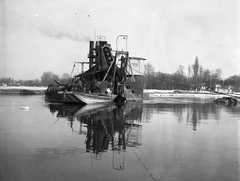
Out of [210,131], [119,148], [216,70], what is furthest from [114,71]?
[216,70]

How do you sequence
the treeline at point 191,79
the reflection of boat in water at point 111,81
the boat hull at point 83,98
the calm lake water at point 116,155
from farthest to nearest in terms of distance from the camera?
the treeline at point 191,79
the reflection of boat in water at point 111,81
the boat hull at point 83,98
the calm lake water at point 116,155

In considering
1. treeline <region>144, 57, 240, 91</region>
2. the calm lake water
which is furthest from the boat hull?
treeline <region>144, 57, 240, 91</region>

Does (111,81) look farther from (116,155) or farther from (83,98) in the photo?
(116,155)

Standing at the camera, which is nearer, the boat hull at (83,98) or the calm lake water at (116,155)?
the calm lake water at (116,155)

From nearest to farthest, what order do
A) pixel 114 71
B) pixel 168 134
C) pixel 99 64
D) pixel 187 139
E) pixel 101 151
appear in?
pixel 101 151, pixel 187 139, pixel 168 134, pixel 114 71, pixel 99 64

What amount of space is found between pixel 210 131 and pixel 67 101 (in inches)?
847

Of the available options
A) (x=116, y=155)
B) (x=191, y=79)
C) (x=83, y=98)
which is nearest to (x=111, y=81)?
(x=83, y=98)

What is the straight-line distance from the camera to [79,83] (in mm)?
39344

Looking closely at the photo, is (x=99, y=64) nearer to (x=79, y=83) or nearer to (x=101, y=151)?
(x=79, y=83)

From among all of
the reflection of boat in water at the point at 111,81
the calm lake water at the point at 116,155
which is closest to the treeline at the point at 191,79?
the reflection of boat in water at the point at 111,81

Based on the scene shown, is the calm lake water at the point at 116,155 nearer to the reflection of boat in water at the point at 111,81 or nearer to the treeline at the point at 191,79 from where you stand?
the reflection of boat in water at the point at 111,81

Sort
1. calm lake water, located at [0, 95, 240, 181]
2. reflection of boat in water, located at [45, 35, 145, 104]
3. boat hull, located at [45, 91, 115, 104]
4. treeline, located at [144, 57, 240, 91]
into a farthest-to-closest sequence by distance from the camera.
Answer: treeline, located at [144, 57, 240, 91]
reflection of boat in water, located at [45, 35, 145, 104]
boat hull, located at [45, 91, 115, 104]
calm lake water, located at [0, 95, 240, 181]

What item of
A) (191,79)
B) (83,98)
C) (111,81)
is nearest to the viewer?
(83,98)

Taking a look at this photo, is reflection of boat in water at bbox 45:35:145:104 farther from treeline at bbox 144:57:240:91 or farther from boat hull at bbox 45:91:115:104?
treeline at bbox 144:57:240:91
